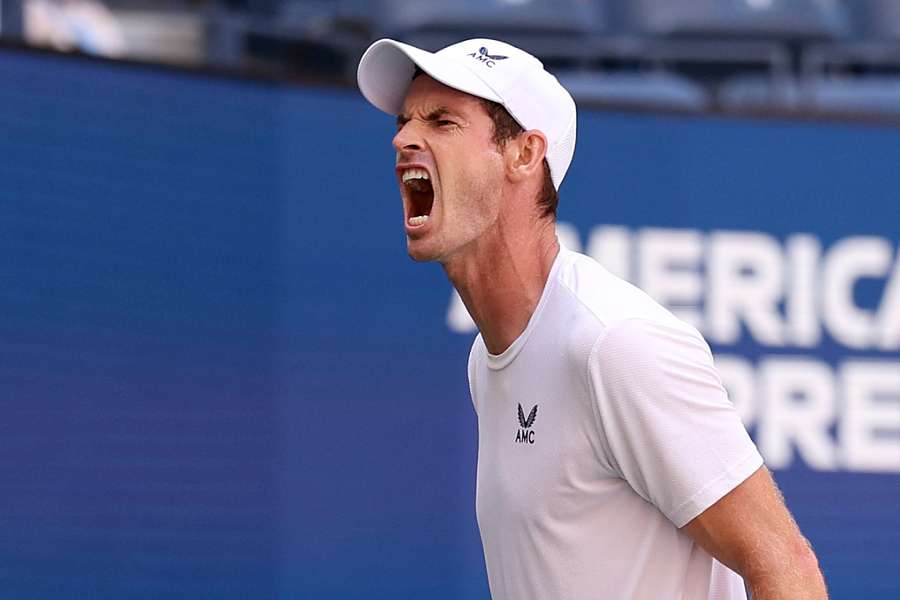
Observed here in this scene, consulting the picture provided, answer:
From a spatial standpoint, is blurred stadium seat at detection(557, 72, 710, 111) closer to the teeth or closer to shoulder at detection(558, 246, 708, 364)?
the teeth

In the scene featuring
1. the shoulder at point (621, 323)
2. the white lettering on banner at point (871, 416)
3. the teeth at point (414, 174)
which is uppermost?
the teeth at point (414, 174)

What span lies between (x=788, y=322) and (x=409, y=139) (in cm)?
296

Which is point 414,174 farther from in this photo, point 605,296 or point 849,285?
point 849,285

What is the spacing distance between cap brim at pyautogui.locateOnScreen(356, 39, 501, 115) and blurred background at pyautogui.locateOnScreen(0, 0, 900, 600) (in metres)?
2.05

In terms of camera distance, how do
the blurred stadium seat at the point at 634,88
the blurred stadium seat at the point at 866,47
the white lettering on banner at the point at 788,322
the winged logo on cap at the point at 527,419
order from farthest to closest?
1. the blurred stadium seat at the point at 866,47
2. the blurred stadium seat at the point at 634,88
3. the white lettering on banner at the point at 788,322
4. the winged logo on cap at the point at 527,419

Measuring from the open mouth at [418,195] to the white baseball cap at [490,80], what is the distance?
0.13 meters

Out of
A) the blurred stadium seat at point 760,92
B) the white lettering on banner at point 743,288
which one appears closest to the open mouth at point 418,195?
the white lettering on banner at point 743,288

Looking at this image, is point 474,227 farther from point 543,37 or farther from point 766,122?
point 543,37

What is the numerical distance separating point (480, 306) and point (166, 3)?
13.3 feet

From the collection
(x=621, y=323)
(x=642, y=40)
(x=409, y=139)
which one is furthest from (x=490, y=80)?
(x=642, y=40)

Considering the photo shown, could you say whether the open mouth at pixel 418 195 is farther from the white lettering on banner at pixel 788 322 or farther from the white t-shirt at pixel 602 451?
the white lettering on banner at pixel 788 322

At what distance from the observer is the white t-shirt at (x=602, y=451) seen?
1.96 meters

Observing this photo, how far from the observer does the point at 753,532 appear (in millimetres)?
1947

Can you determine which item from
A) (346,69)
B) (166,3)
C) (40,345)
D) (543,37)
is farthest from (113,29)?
(40,345)
